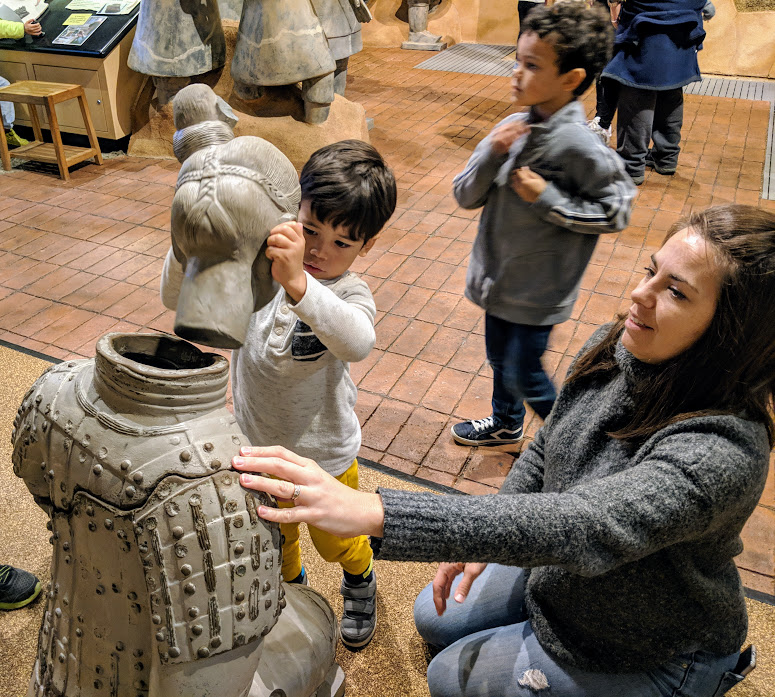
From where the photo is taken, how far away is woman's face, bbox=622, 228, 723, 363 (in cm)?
140

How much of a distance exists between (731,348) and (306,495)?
89 centimetres

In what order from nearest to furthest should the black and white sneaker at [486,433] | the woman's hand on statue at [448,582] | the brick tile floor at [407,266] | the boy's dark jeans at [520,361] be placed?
the woman's hand on statue at [448,582] → the boy's dark jeans at [520,361] → the black and white sneaker at [486,433] → the brick tile floor at [407,266]

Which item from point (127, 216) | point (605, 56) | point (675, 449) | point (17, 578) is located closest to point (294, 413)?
point (675, 449)

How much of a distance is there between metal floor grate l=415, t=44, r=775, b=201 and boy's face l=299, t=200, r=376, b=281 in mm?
6169

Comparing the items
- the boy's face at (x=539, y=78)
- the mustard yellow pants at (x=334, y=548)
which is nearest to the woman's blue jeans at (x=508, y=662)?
the mustard yellow pants at (x=334, y=548)

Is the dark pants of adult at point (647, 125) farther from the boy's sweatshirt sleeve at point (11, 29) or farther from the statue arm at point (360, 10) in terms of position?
the boy's sweatshirt sleeve at point (11, 29)

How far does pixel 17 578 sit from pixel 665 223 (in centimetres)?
451

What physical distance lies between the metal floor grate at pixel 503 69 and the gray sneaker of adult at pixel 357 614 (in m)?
6.16

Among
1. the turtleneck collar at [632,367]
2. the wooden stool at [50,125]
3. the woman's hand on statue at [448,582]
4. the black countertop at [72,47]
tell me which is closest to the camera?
the turtleneck collar at [632,367]

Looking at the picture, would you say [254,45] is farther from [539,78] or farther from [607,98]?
[539,78]

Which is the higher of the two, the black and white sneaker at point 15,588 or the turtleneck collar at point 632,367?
the turtleneck collar at point 632,367

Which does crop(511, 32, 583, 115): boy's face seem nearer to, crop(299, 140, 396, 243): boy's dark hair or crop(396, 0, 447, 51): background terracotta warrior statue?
crop(299, 140, 396, 243): boy's dark hair

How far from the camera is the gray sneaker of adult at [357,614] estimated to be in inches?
83.4

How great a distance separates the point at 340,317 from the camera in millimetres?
1446
